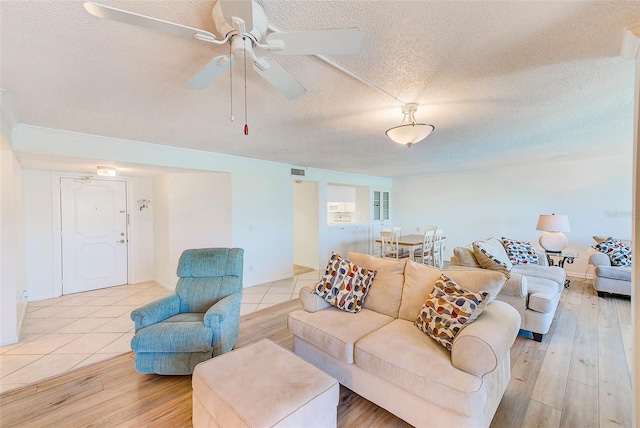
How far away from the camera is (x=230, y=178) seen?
4.46 meters

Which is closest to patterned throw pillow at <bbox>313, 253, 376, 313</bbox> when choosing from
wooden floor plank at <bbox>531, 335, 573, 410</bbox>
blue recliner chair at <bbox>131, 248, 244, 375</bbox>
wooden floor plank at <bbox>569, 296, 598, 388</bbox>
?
blue recliner chair at <bbox>131, 248, 244, 375</bbox>

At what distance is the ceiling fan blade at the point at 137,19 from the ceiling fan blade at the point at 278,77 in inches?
10.1

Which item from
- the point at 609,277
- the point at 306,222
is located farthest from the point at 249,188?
the point at 609,277

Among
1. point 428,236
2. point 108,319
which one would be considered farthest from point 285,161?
point 108,319

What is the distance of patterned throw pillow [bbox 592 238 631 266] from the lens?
3.96 m

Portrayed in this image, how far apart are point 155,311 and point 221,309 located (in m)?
0.60

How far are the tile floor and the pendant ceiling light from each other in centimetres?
291

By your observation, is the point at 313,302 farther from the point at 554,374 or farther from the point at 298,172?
the point at 298,172

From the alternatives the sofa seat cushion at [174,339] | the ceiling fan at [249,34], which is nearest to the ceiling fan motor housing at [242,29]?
the ceiling fan at [249,34]

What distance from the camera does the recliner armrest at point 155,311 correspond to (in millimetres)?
2232

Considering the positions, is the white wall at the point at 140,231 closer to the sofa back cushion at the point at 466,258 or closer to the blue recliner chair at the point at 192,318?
the blue recliner chair at the point at 192,318

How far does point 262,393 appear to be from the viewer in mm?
1413

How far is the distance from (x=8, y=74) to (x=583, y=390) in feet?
15.2

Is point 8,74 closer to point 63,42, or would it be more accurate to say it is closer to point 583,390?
point 63,42
